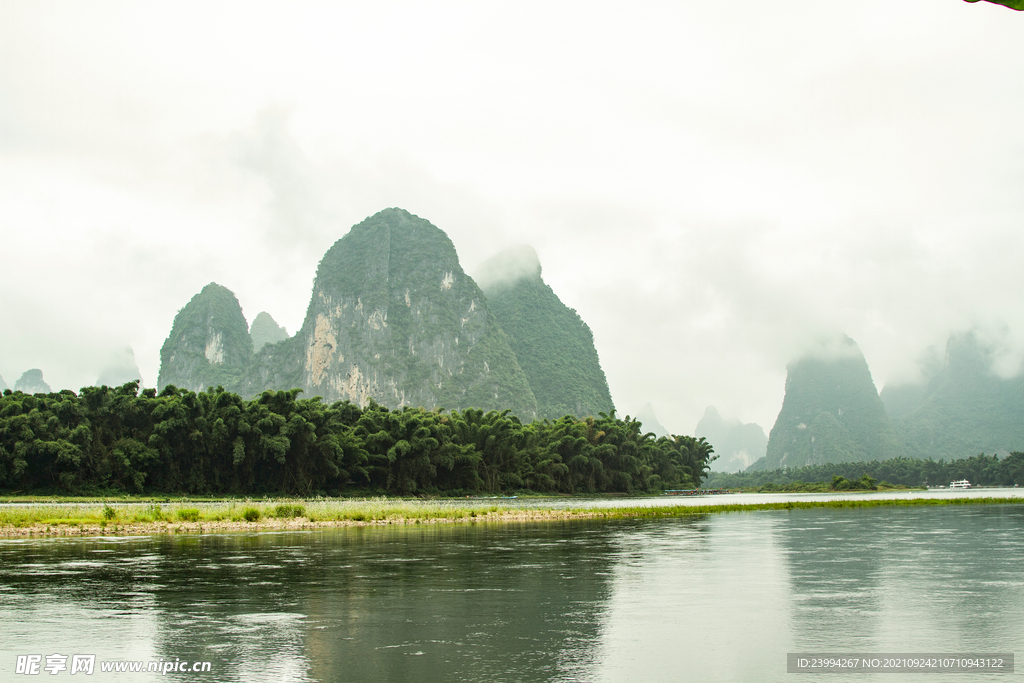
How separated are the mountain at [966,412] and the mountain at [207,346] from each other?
139 meters

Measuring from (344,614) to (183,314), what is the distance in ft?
509

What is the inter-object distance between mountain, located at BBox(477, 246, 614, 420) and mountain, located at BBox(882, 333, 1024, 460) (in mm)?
67180

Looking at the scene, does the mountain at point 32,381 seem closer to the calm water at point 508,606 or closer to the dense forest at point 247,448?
the dense forest at point 247,448

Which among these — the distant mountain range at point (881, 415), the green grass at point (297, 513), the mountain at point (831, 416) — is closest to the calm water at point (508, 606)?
the green grass at point (297, 513)

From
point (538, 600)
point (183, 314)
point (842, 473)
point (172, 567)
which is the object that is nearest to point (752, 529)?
point (538, 600)

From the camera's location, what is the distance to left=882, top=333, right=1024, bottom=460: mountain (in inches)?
5915

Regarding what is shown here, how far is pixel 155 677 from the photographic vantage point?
24.3 feet

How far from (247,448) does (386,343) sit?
269 feet

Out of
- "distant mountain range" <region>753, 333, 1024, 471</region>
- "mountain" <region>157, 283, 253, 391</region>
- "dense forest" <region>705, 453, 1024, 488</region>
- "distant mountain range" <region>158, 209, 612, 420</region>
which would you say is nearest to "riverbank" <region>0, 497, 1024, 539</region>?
"dense forest" <region>705, 453, 1024, 488</region>

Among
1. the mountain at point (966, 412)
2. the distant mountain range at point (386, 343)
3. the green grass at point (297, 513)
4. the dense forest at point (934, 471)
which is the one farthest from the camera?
the mountain at point (966, 412)

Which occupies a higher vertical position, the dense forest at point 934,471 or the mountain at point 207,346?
the mountain at point 207,346

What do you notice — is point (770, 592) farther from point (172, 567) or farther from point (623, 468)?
point (623, 468)

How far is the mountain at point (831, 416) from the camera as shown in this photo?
15262 cm

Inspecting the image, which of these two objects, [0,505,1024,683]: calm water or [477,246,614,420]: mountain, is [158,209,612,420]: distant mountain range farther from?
[0,505,1024,683]: calm water
